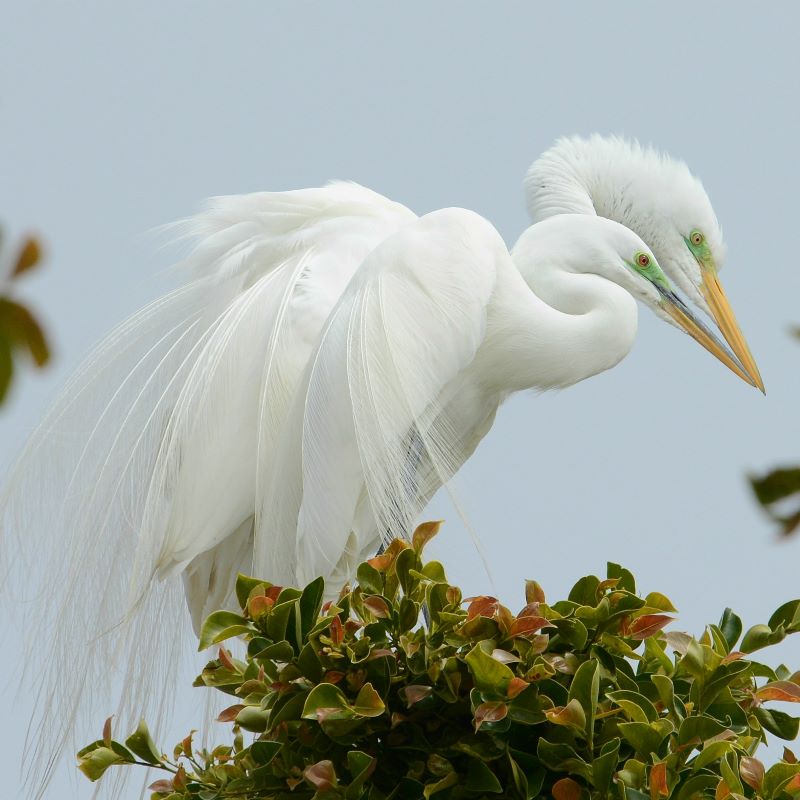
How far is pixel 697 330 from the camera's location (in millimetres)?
3498

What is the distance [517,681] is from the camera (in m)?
1.45

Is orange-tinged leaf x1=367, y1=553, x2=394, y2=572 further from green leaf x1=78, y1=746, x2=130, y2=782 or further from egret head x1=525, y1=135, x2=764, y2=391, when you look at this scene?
egret head x1=525, y1=135, x2=764, y2=391

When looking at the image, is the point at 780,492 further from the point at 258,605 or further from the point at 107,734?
the point at 107,734

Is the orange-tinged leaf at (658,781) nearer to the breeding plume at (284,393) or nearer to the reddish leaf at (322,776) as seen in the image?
the reddish leaf at (322,776)

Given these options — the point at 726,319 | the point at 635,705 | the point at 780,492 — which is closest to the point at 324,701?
the point at 635,705

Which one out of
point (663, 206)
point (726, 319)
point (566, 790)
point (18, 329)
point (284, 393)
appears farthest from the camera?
point (663, 206)

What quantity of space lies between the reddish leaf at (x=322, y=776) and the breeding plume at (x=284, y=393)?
1280 mm

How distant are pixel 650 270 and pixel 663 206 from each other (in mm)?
802

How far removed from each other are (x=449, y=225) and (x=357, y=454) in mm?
614

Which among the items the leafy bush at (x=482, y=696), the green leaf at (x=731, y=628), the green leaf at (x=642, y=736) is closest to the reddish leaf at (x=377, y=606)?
the leafy bush at (x=482, y=696)

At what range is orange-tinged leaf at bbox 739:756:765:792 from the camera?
4.84 feet

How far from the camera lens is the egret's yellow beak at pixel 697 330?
3424mm

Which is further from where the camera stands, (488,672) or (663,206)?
(663,206)

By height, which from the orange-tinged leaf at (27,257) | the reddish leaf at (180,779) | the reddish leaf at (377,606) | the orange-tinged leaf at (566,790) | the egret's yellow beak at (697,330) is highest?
the egret's yellow beak at (697,330)
